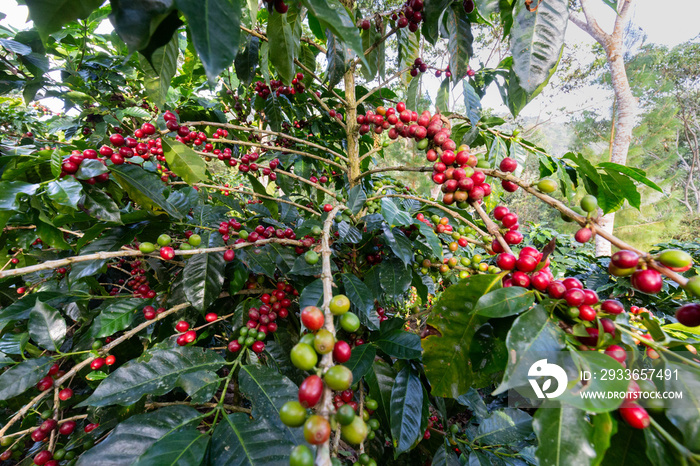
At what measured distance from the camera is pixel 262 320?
1.04 meters

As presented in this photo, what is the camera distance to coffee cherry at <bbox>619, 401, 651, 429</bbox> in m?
0.37

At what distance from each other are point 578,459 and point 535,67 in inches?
29.8

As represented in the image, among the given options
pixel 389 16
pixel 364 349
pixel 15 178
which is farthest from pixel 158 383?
pixel 389 16

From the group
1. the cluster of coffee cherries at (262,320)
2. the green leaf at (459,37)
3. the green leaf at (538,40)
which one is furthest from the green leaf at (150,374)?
the green leaf at (459,37)

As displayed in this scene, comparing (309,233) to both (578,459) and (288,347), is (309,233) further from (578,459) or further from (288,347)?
(578,459)

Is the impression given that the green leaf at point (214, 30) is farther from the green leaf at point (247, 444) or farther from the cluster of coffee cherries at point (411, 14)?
the cluster of coffee cherries at point (411, 14)

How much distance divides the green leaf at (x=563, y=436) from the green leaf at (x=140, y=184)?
1.08m

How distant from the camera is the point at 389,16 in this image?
1.38 meters

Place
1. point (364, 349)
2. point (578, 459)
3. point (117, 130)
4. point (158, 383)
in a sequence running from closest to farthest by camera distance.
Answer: point (578, 459), point (158, 383), point (364, 349), point (117, 130)

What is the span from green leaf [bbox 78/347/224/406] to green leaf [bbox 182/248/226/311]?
153 millimetres

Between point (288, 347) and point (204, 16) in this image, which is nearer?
point (204, 16)

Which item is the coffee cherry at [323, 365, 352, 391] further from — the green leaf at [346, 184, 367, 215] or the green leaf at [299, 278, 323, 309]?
the green leaf at [346, 184, 367, 215]

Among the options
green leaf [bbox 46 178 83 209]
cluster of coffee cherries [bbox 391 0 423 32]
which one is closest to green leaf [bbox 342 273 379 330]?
green leaf [bbox 46 178 83 209]

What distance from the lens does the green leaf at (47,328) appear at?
0.90 metres
